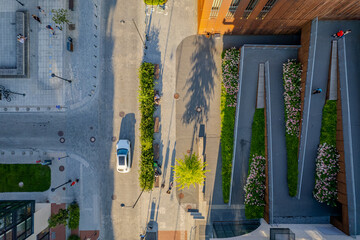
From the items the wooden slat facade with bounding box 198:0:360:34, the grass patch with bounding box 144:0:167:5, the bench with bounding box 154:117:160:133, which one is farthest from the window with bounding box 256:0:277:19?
the bench with bounding box 154:117:160:133

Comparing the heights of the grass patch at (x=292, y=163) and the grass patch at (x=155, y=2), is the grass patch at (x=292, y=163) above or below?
below

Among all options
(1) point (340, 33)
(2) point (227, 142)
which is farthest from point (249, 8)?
(2) point (227, 142)

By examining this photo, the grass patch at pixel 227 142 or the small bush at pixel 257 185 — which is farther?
the grass patch at pixel 227 142

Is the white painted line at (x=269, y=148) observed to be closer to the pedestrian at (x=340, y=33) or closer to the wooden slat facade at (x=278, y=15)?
the wooden slat facade at (x=278, y=15)

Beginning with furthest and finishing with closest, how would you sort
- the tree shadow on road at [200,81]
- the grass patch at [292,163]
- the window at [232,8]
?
1. the tree shadow on road at [200,81]
2. the grass patch at [292,163]
3. the window at [232,8]

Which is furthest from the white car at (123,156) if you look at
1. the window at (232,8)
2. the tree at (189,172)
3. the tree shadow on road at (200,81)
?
the window at (232,8)

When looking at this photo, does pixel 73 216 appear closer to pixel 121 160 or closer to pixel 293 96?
pixel 121 160
